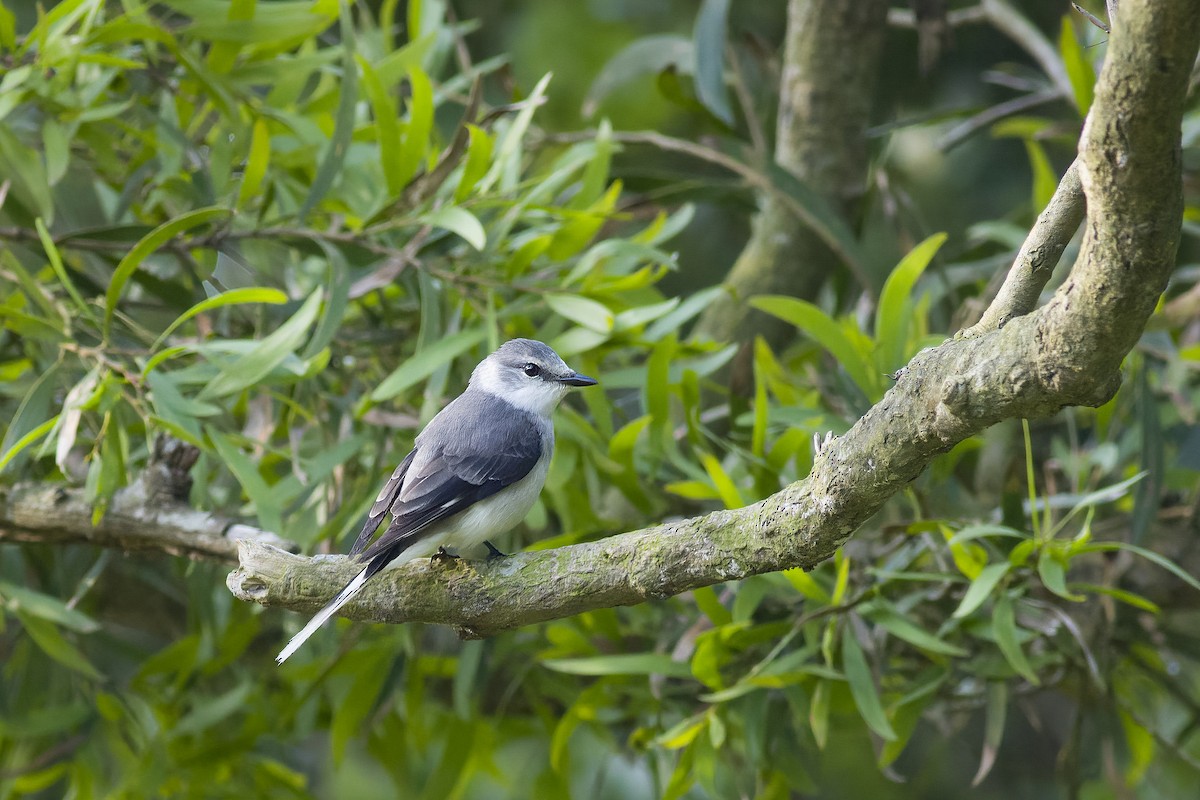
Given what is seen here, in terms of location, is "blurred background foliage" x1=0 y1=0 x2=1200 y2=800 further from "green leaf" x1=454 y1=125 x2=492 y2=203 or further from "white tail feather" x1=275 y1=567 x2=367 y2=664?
"white tail feather" x1=275 y1=567 x2=367 y2=664

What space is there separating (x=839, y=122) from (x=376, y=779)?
4476mm

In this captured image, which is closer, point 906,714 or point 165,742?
point 906,714

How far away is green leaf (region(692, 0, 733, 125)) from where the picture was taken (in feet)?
11.8

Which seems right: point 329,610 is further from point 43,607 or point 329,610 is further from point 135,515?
point 43,607

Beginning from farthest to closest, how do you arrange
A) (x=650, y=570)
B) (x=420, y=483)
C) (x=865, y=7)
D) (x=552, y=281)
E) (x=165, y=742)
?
(x=865, y=7)
(x=165, y=742)
(x=552, y=281)
(x=420, y=483)
(x=650, y=570)

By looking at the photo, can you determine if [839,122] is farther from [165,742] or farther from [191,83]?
[165,742]

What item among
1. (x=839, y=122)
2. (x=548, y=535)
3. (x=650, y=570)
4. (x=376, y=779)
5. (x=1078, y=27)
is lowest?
(x=376, y=779)

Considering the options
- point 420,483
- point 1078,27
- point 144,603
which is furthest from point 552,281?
point 1078,27

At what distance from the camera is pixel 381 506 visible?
243 cm

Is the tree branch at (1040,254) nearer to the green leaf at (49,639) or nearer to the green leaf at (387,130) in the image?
the green leaf at (387,130)

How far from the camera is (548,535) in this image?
3.40 m

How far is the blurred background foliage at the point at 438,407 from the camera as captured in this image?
103 inches

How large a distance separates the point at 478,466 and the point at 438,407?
1.42ft

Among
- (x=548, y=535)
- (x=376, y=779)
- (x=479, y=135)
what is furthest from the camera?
(x=376, y=779)
